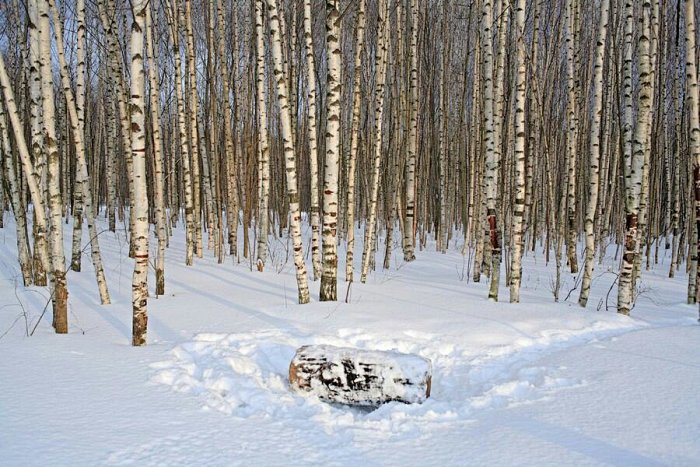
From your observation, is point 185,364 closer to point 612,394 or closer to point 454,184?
point 612,394

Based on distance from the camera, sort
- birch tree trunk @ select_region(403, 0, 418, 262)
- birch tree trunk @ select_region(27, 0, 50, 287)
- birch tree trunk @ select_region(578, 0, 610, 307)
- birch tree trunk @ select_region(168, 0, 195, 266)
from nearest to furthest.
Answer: birch tree trunk @ select_region(27, 0, 50, 287), birch tree trunk @ select_region(578, 0, 610, 307), birch tree trunk @ select_region(168, 0, 195, 266), birch tree trunk @ select_region(403, 0, 418, 262)

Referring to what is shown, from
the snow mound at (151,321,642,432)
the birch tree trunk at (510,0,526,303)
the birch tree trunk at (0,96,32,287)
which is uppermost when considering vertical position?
the birch tree trunk at (510,0,526,303)

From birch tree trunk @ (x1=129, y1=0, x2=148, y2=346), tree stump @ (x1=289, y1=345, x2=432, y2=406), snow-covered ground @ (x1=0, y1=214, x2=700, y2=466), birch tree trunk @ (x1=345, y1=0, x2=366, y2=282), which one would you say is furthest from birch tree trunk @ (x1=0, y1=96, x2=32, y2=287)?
tree stump @ (x1=289, y1=345, x2=432, y2=406)

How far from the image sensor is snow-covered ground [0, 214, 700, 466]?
2.43 metres

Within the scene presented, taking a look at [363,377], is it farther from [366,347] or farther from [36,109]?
[36,109]

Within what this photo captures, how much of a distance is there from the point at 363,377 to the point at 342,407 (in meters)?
0.28

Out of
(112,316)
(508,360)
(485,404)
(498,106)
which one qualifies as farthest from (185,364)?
(498,106)

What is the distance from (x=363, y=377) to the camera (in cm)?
333

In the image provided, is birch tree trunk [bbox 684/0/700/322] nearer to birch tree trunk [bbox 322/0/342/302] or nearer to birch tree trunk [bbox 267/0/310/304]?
birch tree trunk [bbox 322/0/342/302]

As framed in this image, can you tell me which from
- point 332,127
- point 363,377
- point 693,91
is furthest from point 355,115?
point 363,377

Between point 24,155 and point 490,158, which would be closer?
point 24,155

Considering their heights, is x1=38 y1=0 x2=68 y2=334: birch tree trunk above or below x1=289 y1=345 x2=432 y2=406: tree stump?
above

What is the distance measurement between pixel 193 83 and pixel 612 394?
8810 mm

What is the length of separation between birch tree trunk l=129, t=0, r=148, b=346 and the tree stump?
5.46ft
